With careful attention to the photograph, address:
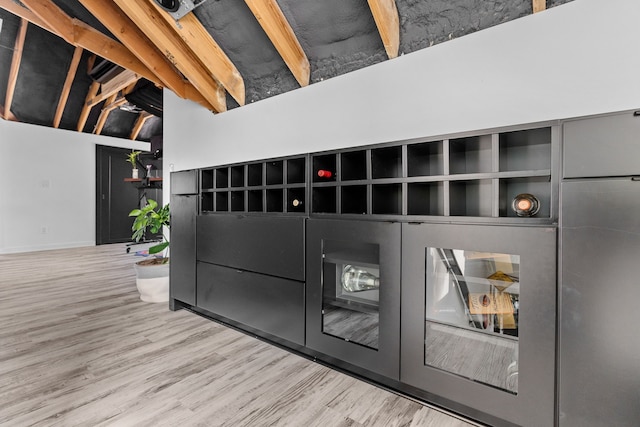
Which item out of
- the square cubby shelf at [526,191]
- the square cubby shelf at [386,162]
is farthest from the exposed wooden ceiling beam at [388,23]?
the square cubby shelf at [526,191]

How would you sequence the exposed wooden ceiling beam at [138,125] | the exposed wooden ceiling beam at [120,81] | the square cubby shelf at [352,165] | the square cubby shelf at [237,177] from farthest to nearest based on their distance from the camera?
the exposed wooden ceiling beam at [138,125], the exposed wooden ceiling beam at [120,81], the square cubby shelf at [237,177], the square cubby shelf at [352,165]

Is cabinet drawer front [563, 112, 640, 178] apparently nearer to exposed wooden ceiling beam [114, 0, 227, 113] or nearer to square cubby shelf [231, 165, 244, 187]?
square cubby shelf [231, 165, 244, 187]

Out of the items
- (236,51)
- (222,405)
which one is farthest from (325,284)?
(236,51)

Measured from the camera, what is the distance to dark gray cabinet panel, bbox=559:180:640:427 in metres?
1.05

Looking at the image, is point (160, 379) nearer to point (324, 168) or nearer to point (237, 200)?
point (237, 200)

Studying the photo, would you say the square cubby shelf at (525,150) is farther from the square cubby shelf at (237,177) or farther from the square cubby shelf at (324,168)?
the square cubby shelf at (237,177)

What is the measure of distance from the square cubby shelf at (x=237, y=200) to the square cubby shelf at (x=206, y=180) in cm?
25

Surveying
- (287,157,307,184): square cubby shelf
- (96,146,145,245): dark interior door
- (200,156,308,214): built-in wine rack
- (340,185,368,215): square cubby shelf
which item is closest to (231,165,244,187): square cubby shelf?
(200,156,308,214): built-in wine rack

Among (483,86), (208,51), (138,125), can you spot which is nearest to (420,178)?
(483,86)

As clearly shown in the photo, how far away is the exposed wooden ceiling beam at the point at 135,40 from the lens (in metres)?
2.35

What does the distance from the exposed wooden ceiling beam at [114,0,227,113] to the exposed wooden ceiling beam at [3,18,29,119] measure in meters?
3.37

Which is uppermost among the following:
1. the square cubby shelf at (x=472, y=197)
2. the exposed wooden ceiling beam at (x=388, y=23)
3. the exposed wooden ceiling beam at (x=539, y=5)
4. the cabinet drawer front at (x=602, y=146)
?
the exposed wooden ceiling beam at (x=388, y=23)

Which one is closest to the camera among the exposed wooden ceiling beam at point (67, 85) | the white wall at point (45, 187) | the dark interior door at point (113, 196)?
the exposed wooden ceiling beam at point (67, 85)

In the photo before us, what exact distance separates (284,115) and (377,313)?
5.29 feet
